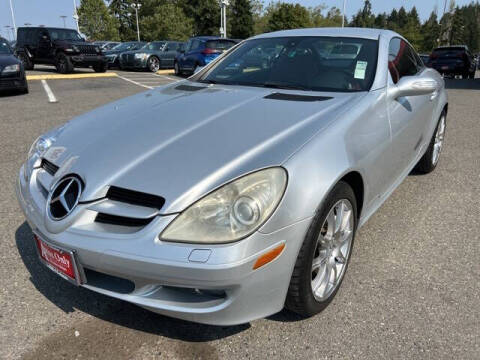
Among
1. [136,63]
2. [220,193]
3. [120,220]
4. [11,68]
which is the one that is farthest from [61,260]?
[136,63]

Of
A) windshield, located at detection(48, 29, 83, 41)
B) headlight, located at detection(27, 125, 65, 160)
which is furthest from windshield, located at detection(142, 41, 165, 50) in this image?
headlight, located at detection(27, 125, 65, 160)

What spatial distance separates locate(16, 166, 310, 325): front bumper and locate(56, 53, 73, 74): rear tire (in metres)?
15.0

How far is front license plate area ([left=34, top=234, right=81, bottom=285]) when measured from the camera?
5.84 ft

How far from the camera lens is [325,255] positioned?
2.15 m

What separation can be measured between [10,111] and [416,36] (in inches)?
2985

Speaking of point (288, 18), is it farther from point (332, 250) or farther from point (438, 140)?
point (332, 250)

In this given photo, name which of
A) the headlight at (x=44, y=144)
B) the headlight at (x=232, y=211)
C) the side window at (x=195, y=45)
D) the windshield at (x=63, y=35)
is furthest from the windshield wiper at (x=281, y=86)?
the windshield at (x=63, y=35)

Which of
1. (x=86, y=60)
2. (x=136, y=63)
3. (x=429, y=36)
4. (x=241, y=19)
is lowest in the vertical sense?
(x=136, y=63)

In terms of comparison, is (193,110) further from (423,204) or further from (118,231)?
(423,204)

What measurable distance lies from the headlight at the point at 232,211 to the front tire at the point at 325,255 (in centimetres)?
26

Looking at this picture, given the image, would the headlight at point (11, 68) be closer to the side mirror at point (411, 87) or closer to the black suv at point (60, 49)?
the black suv at point (60, 49)

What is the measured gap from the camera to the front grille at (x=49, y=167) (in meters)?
2.18

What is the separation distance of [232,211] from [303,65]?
5.79 feet

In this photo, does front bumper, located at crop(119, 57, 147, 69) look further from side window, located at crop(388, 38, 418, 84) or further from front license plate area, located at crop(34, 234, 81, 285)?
front license plate area, located at crop(34, 234, 81, 285)
